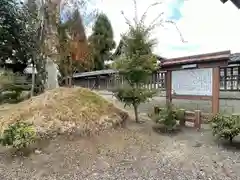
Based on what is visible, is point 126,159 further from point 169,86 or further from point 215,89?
point 169,86

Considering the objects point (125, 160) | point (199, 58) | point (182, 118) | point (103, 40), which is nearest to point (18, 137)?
point (125, 160)

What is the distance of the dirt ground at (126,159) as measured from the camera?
166 inches

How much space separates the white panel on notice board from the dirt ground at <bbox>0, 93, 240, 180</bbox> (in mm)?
1361

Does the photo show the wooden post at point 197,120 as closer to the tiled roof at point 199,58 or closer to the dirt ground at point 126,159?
the dirt ground at point 126,159

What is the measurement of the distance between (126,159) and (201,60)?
3.28 metres

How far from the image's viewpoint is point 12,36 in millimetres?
13125

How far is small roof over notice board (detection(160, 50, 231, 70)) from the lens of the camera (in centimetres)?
630

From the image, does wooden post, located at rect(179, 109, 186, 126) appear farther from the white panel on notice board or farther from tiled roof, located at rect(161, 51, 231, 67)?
tiled roof, located at rect(161, 51, 231, 67)

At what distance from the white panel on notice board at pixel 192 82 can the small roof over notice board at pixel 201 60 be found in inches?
8.0

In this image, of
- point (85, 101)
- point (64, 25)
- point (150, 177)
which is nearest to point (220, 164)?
point (150, 177)

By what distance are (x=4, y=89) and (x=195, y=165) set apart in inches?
368

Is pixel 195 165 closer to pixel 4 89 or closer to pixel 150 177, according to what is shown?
pixel 150 177

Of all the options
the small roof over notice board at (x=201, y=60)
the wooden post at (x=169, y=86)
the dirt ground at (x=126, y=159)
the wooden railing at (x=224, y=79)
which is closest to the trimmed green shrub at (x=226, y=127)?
the dirt ground at (x=126, y=159)

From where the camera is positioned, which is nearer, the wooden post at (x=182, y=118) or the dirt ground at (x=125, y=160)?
the dirt ground at (x=125, y=160)
